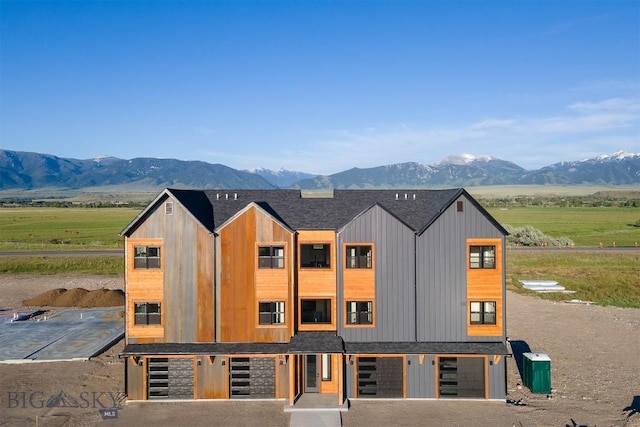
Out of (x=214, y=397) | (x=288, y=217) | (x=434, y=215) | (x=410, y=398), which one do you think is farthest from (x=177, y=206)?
(x=410, y=398)

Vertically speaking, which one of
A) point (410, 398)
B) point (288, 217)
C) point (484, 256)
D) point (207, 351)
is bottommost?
point (410, 398)

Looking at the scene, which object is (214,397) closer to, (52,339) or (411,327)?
(411,327)

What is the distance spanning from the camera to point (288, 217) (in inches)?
1054

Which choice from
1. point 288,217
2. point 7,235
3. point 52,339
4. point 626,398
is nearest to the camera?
point 626,398

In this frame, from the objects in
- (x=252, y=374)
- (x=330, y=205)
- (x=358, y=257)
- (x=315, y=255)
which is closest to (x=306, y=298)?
(x=315, y=255)

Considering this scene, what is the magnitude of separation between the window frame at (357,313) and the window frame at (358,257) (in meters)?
1.71

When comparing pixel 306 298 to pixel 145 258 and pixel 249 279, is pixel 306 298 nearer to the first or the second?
pixel 249 279

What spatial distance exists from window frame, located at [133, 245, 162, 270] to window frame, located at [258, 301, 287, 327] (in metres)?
5.39

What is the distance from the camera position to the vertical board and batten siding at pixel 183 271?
25141 millimetres

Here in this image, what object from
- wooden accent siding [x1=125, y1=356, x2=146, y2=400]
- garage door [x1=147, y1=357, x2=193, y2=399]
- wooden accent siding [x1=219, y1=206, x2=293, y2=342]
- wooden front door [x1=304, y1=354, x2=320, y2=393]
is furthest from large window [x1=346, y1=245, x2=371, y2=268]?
wooden accent siding [x1=125, y1=356, x2=146, y2=400]

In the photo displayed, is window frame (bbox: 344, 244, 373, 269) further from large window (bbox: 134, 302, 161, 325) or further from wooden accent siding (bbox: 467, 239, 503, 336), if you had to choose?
large window (bbox: 134, 302, 161, 325)

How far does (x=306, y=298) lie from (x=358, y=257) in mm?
3305

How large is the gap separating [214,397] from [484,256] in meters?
14.6

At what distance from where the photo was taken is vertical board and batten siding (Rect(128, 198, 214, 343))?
990 inches
